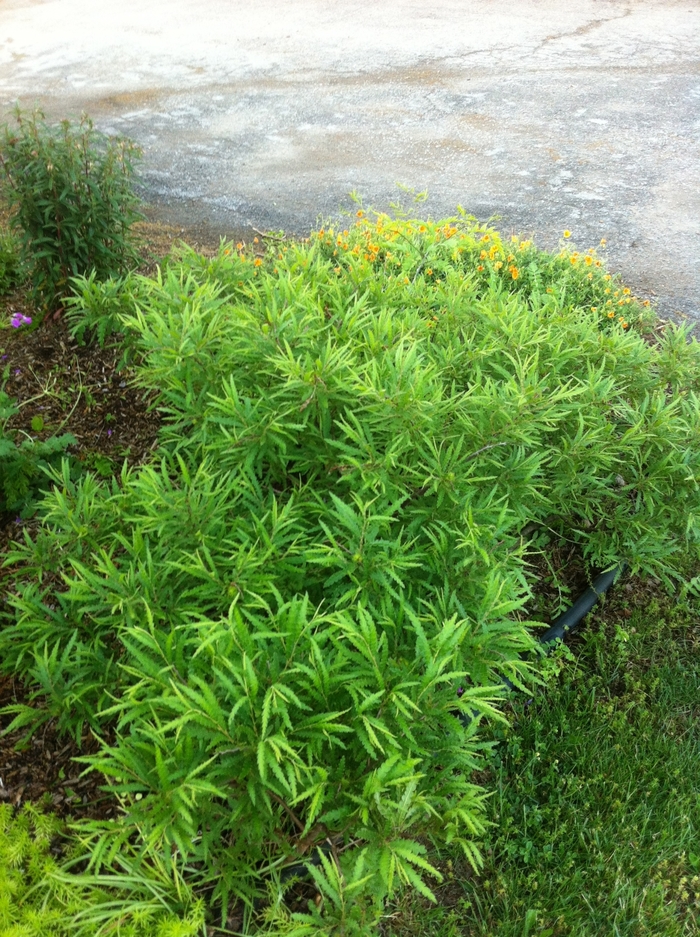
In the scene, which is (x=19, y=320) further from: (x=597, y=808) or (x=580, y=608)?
(x=597, y=808)

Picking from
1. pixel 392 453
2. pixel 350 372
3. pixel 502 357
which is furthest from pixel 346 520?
pixel 502 357

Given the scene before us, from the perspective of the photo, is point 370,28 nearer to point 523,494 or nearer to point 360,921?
point 523,494

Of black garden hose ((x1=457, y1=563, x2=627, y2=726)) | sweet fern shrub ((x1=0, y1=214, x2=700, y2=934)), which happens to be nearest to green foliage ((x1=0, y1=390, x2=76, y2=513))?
sweet fern shrub ((x1=0, y1=214, x2=700, y2=934))

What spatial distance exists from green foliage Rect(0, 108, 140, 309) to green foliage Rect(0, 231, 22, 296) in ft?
1.33

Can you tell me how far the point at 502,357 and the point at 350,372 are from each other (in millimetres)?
695

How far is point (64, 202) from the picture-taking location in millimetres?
3465

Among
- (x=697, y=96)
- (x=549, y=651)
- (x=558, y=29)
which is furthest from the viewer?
(x=558, y=29)

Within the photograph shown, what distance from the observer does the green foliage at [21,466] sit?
9.53ft

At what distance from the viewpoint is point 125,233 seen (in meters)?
3.82

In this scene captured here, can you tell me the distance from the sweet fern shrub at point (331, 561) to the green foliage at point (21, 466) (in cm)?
51

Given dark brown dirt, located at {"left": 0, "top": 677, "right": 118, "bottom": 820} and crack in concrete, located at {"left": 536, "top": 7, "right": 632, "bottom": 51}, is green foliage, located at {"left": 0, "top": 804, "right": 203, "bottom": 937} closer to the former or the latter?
dark brown dirt, located at {"left": 0, "top": 677, "right": 118, "bottom": 820}

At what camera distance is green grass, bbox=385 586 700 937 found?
2082mm

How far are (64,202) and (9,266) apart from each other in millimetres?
870

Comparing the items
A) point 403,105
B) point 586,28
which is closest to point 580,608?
point 403,105
